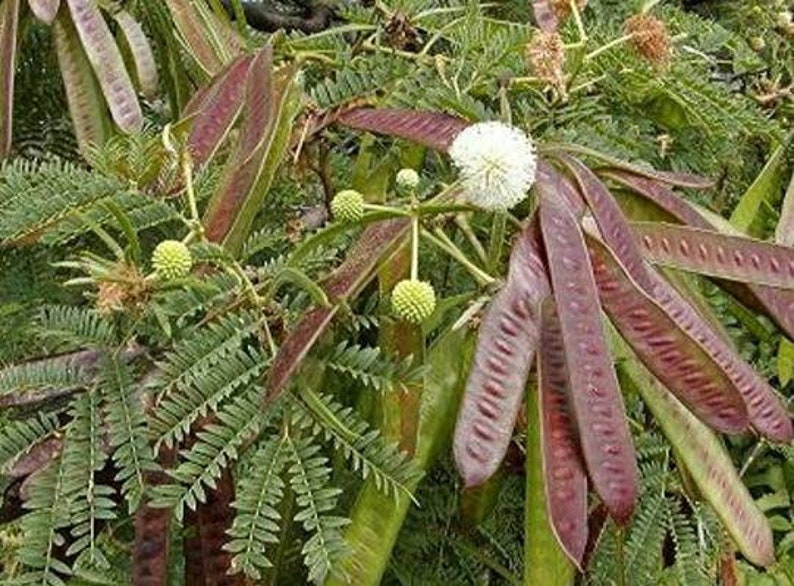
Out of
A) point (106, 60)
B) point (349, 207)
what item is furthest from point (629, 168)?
point (106, 60)

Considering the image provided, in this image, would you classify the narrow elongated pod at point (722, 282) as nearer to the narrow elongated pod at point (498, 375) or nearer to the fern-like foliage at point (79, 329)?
the narrow elongated pod at point (498, 375)

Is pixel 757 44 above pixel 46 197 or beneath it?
beneath

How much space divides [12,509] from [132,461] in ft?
0.39

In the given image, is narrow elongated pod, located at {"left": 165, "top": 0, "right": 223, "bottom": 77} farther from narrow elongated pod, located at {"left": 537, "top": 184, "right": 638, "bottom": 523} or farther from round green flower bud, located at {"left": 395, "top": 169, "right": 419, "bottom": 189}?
narrow elongated pod, located at {"left": 537, "top": 184, "right": 638, "bottom": 523}

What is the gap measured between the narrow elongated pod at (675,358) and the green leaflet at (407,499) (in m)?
0.11

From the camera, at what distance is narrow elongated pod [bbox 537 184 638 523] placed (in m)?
0.62

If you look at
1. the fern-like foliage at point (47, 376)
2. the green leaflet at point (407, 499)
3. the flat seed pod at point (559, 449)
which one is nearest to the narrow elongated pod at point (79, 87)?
the fern-like foliage at point (47, 376)

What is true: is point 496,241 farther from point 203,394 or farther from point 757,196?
point 757,196

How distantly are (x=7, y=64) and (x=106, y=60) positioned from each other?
68 millimetres

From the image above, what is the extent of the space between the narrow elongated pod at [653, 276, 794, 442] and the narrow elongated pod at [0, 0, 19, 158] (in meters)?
0.48

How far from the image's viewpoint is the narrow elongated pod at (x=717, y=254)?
0.75 metres

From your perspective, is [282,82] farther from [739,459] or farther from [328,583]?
[739,459]

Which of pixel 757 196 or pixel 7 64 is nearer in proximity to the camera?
pixel 7 64

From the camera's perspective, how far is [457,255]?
720mm
